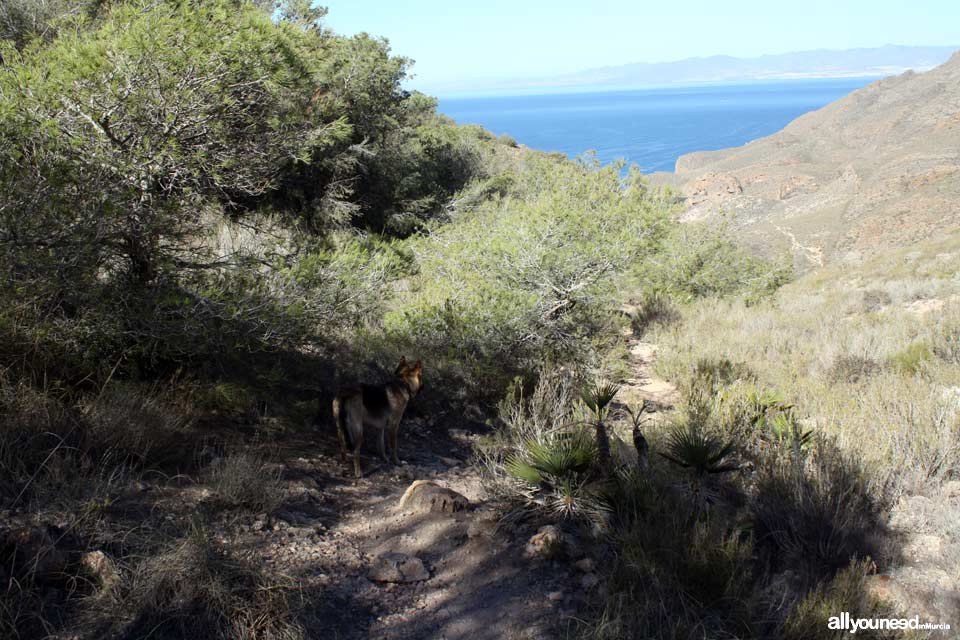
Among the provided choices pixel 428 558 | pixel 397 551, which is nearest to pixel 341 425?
pixel 397 551

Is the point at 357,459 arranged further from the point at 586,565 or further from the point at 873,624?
the point at 873,624

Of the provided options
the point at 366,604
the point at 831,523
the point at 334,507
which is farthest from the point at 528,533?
the point at 831,523

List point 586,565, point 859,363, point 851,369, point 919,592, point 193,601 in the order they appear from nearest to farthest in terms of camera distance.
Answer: point 193,601, point 919,592, point 586,565, point 851,369, point 859,363

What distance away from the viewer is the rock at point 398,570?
3.05m

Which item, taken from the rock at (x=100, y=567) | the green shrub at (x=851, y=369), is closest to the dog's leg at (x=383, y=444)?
the rock at (x=100, y=567)

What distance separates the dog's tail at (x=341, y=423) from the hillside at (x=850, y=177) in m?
14.7

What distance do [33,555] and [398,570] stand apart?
159 centimetres

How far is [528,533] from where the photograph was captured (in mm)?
3426

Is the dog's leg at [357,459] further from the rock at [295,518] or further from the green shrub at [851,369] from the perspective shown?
the green shrub at [851,369]

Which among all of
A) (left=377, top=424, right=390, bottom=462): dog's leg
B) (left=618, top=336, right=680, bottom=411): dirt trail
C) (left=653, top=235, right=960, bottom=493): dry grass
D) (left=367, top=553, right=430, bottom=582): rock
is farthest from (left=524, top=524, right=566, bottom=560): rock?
(left=618, top=336, right=680, bottom=411): dirt trail

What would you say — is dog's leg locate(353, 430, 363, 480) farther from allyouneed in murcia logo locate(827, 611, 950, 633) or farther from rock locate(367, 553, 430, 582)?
allyouneed in murcia logo locate(827, 611, 950, 633)

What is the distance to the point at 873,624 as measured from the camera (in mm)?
2512

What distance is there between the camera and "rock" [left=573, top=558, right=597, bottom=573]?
3.01 metres

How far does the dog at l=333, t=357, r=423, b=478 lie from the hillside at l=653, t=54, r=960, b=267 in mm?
14158
